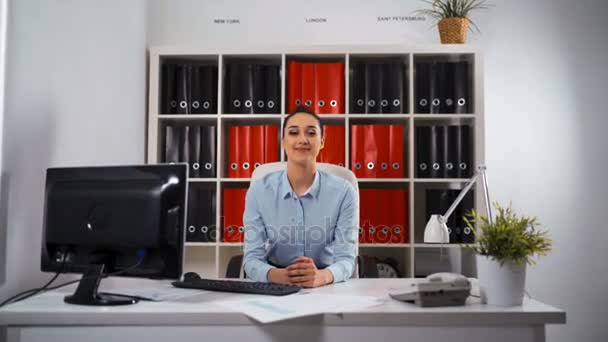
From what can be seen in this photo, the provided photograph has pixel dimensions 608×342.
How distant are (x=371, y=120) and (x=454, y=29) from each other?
2.23 ft

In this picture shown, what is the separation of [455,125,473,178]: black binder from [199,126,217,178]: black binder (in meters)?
1.36

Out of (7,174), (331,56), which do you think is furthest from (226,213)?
(7,174)

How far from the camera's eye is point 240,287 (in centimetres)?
140

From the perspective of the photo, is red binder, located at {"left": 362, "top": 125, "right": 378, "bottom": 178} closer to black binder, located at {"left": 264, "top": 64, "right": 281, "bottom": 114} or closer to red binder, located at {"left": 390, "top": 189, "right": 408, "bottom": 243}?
red binder, located at {"left": 390, "top": 189, "right": 408, "bottom": 243}

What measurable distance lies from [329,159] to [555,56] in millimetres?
1554

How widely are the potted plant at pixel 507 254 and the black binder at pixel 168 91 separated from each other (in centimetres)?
206

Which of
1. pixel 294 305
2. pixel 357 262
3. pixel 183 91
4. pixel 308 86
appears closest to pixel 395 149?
pixel 308 86

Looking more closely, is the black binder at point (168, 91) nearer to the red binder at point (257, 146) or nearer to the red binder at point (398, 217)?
the red binder at point (257, 146)

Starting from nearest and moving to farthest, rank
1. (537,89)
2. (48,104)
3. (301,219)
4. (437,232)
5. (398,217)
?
(437,232)
(48,104)
(301,219)
(398,217)
(537,89)

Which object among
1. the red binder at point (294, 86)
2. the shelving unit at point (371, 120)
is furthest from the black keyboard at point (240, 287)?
the red binder at point (294, 86)

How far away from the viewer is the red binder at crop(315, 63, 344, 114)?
2787 mm

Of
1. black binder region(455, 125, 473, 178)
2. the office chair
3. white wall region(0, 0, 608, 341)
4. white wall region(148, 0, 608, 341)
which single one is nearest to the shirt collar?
the office chair

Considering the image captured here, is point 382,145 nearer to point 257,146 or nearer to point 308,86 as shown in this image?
point 308,86

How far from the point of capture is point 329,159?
2.79 meters
